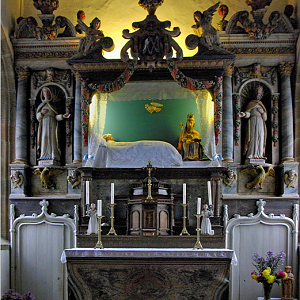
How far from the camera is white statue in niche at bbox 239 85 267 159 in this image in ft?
28.2

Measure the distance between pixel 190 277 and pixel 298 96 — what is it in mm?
3892

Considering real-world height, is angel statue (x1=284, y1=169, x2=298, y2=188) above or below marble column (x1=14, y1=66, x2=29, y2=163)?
below

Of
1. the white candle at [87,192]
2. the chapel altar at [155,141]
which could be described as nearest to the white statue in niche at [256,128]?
the chapel altar at [155,141]

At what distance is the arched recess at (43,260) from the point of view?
28.0 feet

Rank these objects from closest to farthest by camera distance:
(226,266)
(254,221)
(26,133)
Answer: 1. (226,266)
2. (254,221)
3. (26,133)

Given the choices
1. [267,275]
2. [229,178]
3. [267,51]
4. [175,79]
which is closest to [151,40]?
[175,79]

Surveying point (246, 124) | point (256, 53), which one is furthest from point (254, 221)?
point (256, 53)

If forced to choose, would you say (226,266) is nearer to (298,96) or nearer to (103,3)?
(298,96)

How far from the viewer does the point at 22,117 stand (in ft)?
29.2

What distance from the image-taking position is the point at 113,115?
9016mm

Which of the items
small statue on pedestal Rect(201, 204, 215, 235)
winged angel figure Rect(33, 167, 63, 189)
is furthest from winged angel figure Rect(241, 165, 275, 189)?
winged angel figure Rect(33, 167, 63, 189)

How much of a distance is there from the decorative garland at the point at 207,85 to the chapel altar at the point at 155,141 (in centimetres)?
2

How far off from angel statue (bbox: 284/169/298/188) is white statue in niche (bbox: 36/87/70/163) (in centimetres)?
374

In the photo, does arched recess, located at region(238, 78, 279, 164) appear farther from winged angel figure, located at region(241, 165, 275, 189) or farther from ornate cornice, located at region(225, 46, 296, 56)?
ornate cornice, located at region(225, 46, 296, 56)
